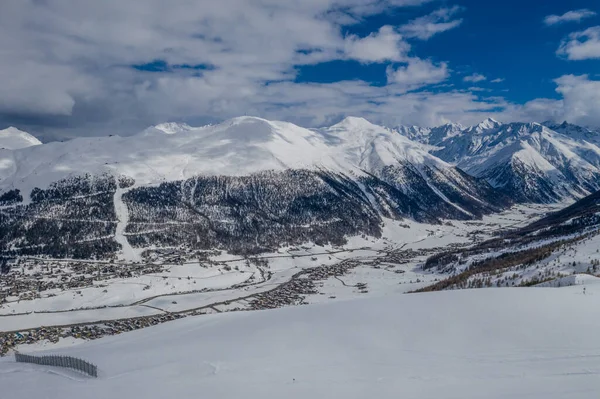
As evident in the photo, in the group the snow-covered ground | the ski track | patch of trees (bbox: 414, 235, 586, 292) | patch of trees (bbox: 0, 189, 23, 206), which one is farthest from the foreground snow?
patch of trees (bbox: 0, 189, 23, 206)

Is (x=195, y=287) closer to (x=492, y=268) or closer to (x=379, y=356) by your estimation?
(x=492, y=268)

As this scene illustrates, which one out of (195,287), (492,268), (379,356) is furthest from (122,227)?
(379,356)

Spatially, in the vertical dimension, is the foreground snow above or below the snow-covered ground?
above

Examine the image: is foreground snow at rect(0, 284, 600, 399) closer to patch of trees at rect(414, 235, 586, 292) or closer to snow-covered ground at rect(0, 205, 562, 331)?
patch of trees at rect(414, 235, 586, 292)

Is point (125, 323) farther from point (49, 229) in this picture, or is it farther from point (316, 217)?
point (316, 217)

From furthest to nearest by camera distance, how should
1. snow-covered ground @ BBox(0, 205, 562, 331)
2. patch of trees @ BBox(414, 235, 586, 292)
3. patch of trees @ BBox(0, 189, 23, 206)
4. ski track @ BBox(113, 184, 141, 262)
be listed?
patch of trees @ BBox(0, 189, 23, 206) → ski track @ BBox(113, 184, 141, 262) → snow-covered ground @ BBox(0, 205, 562, 331) → patch of trees @ BBox(414, 235, 586, 292)

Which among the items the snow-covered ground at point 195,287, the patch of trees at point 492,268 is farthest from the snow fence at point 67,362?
the snow-covered ground at point 195,287

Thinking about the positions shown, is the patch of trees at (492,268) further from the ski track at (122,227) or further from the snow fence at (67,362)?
the ski track at (122,227)

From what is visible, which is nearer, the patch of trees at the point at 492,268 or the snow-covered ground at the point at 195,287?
the patch of trees at the point at 492,268
